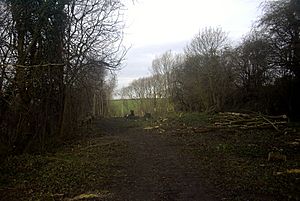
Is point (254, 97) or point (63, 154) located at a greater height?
point (254, 97)

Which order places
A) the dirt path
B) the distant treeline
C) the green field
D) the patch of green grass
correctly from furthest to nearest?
the green field → the distant treeline → the patch of green grass → the dirt path

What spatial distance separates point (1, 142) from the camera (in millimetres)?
11508

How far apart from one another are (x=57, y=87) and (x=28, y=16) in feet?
12.8

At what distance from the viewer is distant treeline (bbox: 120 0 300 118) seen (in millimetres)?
22812

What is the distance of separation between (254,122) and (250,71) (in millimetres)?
12892

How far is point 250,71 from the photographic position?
31.6 metres

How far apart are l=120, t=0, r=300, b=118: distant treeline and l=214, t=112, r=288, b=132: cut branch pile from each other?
155 inches

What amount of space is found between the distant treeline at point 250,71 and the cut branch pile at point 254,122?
3.94 m

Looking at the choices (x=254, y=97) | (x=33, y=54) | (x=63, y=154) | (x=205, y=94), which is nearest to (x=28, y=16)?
(x=33, y=54)

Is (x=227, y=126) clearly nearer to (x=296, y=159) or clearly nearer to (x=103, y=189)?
(x=296, y=159)

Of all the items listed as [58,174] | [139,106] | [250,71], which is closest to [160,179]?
[58,174]

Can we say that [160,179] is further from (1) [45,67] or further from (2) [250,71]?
(2) [250,71]

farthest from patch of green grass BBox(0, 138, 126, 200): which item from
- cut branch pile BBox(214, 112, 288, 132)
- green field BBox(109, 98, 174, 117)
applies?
green field BBox(109, 98, 174, 117)

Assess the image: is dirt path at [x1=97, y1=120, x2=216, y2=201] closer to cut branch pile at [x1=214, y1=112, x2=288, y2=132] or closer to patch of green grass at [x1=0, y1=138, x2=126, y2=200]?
patch of green grass at [x1=0, y1=138, x2=126, y2=200]
